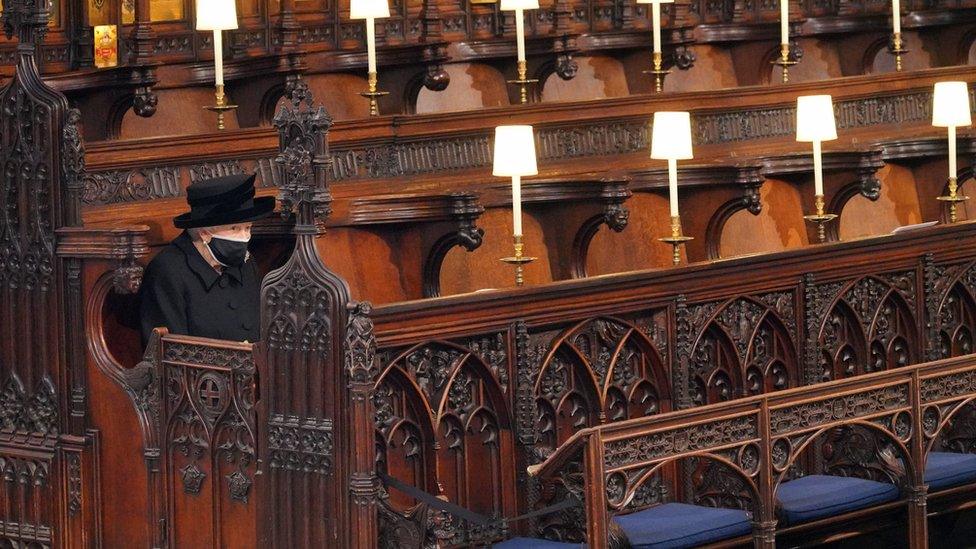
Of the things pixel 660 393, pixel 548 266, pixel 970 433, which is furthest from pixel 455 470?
pixel 548 266

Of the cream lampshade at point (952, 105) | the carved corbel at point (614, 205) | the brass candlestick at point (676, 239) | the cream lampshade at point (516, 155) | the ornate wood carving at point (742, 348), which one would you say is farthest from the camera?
the cream lampshade at point (952, 105)

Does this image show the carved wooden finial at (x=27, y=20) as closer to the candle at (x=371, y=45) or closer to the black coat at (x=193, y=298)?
the black coat at (x=193, y=298)

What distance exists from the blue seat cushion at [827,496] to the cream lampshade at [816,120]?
6.81 feet

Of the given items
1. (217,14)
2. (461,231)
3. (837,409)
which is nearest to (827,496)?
(837,409)

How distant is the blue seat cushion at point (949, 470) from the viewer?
579 centimetres

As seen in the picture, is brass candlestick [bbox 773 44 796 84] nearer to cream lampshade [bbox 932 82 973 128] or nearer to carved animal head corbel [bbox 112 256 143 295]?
cream lampshade [bbox 932 82 973 128]

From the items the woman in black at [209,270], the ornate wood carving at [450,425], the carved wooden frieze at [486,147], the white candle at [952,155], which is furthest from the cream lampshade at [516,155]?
the white candle at [952,155]

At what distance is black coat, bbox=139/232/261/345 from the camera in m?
5.53

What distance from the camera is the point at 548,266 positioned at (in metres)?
7.51

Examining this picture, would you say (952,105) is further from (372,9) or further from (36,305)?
(36,305)

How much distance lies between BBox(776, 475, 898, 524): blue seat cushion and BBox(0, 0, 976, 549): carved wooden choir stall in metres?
0.01

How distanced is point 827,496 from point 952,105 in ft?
9.03

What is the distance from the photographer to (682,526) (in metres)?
5.20

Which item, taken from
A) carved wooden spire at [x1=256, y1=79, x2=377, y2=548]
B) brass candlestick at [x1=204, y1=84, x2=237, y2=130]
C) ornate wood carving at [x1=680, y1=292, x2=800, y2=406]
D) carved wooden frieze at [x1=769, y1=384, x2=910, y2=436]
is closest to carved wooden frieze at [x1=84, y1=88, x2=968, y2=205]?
brass candlestick at [x1=204, y1=84, x2=237, y2=130]
